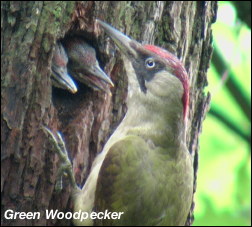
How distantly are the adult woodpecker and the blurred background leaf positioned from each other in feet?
2.14

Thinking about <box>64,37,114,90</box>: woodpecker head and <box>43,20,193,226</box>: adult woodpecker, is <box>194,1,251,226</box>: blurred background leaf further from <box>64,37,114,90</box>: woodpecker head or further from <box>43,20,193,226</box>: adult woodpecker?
<box>64,37,114,90</box>: woodpecker head

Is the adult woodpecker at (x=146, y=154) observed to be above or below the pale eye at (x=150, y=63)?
below

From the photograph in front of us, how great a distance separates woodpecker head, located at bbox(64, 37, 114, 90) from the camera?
5.46 metres

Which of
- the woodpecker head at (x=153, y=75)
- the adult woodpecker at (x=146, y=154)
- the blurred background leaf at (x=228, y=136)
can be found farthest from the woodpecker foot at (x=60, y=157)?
the blurred background leaf at (x=228, y=136)

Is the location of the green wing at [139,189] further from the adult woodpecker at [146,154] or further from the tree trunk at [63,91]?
the tree trunk at [63,91]

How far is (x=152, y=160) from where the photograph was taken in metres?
5.33

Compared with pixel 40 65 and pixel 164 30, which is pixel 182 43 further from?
pixel 40 65

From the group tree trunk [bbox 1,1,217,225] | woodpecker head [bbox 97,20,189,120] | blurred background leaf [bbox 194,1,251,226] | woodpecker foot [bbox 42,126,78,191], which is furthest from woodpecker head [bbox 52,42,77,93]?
blurred background leaf [bbox 194,1,251,226]

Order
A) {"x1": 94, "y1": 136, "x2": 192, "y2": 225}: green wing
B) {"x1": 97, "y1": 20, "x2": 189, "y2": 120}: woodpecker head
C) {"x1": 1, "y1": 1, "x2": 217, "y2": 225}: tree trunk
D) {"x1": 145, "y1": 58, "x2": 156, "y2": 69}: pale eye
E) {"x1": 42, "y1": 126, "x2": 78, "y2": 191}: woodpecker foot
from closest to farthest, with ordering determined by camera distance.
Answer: {"x1": 1, "y1": 1, "x2": 217, "y2": 225}: tree trunk < {"x1": 42, "y1": 126, "x2": 78, "y2": 191}: woodpecker foot < {"x1": 94, "y1": 136, "x2": 192, "y2": 225}: green wing < {"x1": 97, "y1": 20, "x2": 189, "y2": 120}: woodpecker head < {"x1": 145, "y1": 58, "x2": 156, "y2": 69}: pale eye

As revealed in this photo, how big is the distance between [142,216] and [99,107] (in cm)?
81

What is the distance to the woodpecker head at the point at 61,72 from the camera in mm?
5438

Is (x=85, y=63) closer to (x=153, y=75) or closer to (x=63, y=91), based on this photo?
(x=63, y=91)

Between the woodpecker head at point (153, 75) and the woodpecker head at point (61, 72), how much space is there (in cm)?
35

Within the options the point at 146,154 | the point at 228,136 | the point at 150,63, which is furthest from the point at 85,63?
the point at 228,136
